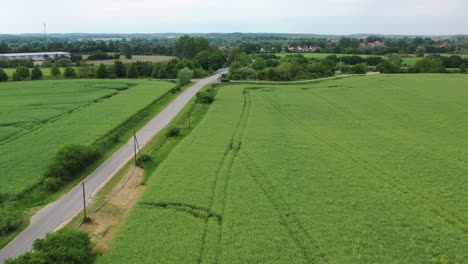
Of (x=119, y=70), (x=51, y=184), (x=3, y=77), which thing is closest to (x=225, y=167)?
(x=51, y=184)

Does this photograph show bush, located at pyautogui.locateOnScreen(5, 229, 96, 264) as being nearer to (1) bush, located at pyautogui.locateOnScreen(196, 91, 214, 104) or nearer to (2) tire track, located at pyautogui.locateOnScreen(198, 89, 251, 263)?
(2) tire track, located at pyautogui.locateOnScreen(198, 89, 251, 263)

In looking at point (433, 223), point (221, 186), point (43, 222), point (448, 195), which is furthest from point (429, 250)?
point (43, 222)

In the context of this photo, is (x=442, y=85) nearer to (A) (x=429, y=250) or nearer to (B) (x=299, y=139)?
(B) (x=299, y=139)

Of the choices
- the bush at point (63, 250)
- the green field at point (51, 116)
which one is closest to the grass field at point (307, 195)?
the bush at point (63, 250)

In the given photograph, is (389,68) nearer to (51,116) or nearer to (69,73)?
(69,73)

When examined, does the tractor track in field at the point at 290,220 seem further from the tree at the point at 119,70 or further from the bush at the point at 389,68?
the bush at the point at 389,68
